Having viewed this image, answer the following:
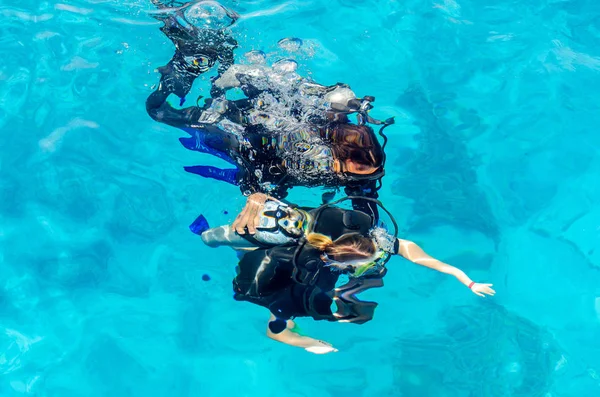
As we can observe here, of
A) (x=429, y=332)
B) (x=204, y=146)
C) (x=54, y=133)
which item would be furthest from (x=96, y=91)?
(x=429, y=332)

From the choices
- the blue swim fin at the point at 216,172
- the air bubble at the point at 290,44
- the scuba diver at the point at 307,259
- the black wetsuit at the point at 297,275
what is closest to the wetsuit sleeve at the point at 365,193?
the scuba diver at the point at 307,259

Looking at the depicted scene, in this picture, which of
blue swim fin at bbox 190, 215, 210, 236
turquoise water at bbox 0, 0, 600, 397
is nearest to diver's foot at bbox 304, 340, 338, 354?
turquoise water at bbox 0, 0, 600, 397

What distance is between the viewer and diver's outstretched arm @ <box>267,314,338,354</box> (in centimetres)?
370

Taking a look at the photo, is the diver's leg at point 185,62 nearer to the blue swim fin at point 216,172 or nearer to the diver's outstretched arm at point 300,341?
the blue swim fin at point 216,172

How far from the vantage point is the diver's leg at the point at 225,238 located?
3852mm

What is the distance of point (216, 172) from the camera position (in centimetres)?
482

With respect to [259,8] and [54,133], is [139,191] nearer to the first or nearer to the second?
[54,133]

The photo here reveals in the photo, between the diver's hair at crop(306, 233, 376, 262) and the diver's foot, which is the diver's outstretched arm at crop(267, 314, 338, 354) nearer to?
the diver's foot

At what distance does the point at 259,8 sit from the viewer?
5746mm

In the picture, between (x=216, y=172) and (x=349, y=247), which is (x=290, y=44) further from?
(x=349, y=247)

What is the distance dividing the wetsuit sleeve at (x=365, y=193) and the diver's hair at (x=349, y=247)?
27.7 inches

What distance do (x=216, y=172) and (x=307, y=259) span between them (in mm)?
1709

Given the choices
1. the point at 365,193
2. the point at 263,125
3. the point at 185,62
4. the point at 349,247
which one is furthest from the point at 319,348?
the point at 185,62

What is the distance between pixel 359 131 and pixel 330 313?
4.81 ft
